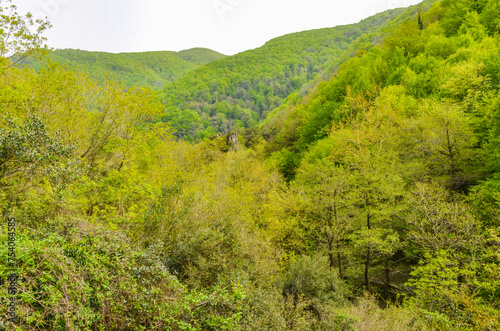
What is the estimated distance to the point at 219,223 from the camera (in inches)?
405

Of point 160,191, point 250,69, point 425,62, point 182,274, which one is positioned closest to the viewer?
point 182,274

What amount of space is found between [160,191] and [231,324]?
6279 millimetres

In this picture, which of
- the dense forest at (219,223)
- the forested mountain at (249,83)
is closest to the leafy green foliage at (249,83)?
the forested mountain at (249,83)

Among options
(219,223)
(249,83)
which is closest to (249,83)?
(249,83)

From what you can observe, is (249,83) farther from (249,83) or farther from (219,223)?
(219,223)

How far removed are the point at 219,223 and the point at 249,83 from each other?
12994cm

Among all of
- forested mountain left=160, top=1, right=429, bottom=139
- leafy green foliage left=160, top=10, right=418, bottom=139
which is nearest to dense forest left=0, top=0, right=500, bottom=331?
forested mountain left=160, top=1, right=429, bottom=139

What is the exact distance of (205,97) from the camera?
115 m

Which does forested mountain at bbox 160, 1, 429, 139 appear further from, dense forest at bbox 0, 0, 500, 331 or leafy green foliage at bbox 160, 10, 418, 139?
dense forest at bbox 0, 0, 500, 331

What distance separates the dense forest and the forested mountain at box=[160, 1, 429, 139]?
70402 millimetres

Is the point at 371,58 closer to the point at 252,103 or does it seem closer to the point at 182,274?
the point at 182,274

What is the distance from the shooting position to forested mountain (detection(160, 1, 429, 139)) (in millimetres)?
96938

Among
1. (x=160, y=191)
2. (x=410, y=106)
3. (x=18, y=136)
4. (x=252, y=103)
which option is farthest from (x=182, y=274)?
(x=252, y=103)

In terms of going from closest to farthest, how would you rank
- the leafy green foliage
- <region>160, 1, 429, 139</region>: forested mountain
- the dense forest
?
the dense forest, <region>160, 1, 429, 139</region>: forested mountain, the leafy green foliage
